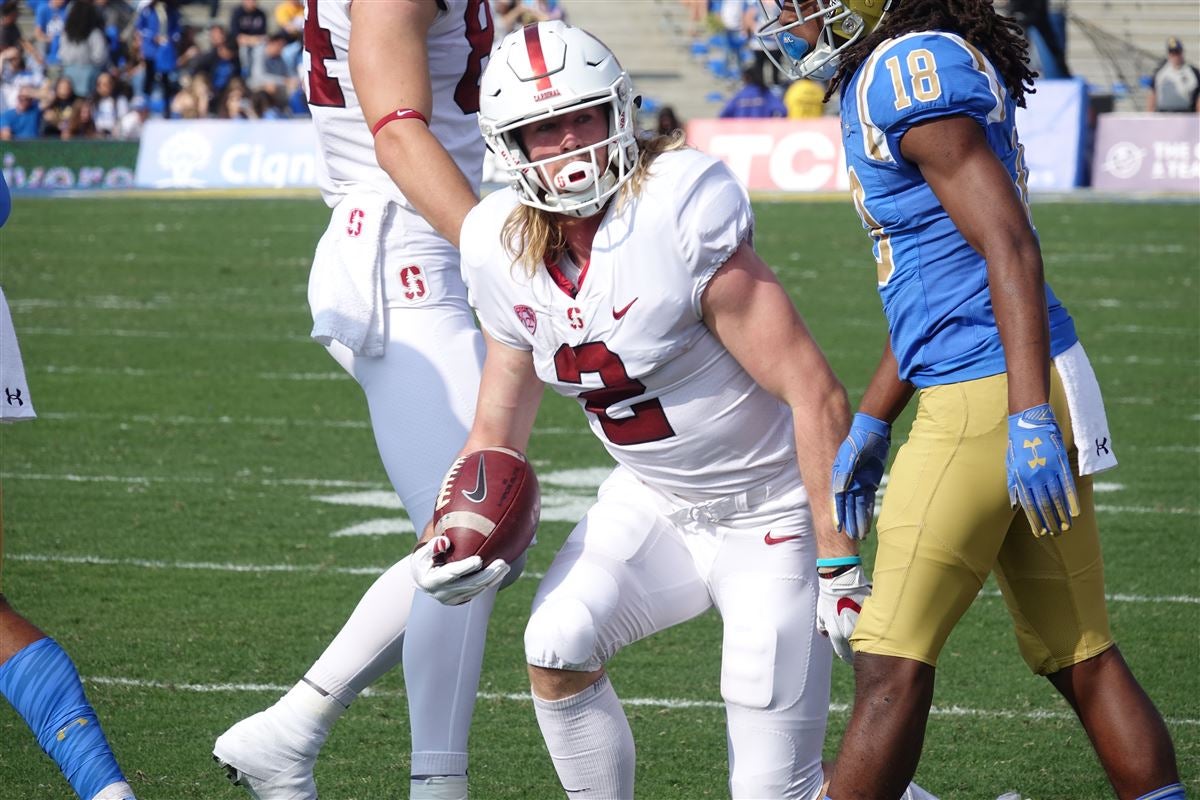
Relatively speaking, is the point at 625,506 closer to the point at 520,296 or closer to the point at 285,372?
the point at 520,296

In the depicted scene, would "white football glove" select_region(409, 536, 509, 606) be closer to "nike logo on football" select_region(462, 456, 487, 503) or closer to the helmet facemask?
"nike logo on football" select_region(462, 456, 487, 503)

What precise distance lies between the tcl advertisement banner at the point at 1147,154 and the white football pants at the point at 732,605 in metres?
14.7

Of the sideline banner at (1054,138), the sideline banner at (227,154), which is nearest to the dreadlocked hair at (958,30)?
the sideline banner at (1054,138)

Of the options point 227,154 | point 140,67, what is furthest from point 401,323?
point 140,67

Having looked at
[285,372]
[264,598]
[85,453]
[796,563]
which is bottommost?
[285,372]

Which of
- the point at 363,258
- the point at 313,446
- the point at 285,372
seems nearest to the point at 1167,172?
the point at 285,372

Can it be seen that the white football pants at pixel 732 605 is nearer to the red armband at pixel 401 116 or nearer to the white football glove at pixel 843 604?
the white football glove at pixel 843 604

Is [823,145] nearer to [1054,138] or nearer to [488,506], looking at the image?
[1054,138]

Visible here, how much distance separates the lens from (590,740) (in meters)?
3.08

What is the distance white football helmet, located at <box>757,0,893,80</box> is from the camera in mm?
3107

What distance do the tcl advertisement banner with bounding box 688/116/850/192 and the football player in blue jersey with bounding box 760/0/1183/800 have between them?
47.7 feet

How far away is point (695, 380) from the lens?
A: 311cm

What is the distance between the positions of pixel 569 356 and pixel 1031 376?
779 millimetres

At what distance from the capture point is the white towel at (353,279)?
362cm
